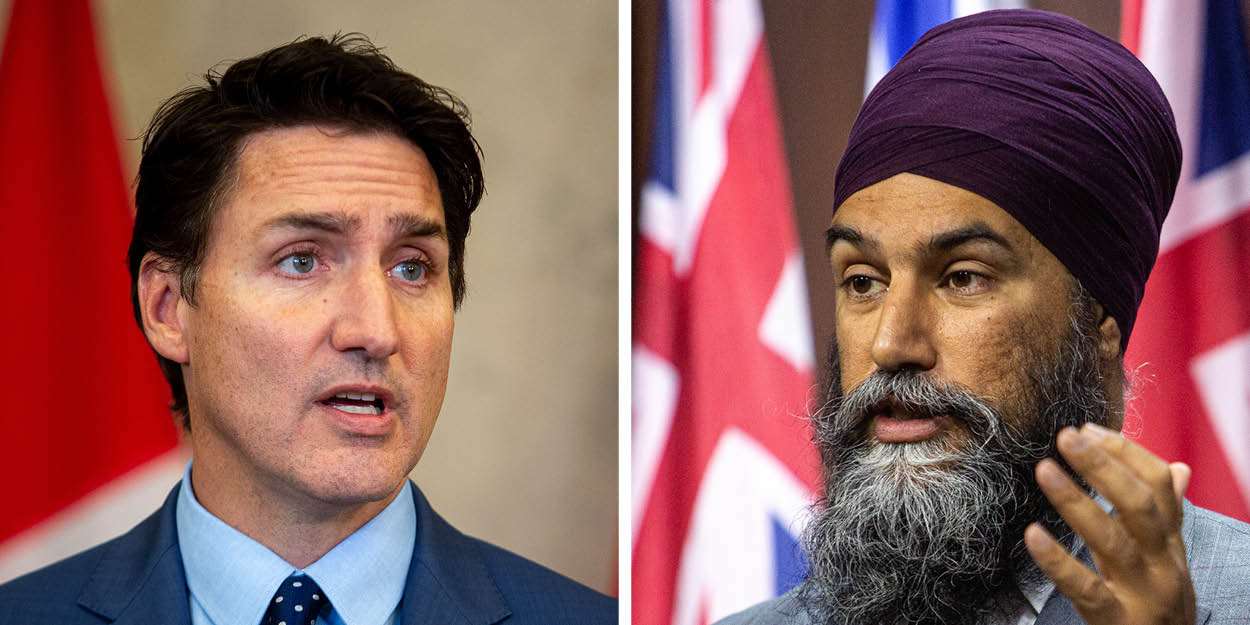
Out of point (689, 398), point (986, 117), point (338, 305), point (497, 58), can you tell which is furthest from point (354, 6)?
point (986, 117)

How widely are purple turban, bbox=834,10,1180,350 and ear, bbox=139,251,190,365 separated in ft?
3.98

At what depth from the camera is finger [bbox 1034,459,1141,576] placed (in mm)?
1335

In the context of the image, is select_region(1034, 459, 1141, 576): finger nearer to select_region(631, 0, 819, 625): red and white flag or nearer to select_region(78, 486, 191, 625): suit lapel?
select_region(631, 0, 819, 625): red and white flag

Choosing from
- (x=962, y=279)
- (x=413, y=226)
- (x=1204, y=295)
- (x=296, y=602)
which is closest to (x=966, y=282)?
(x=962, y=279)

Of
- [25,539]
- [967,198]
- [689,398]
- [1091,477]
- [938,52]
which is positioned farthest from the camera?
[25,539]

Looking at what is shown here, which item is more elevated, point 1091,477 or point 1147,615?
point 1091,477

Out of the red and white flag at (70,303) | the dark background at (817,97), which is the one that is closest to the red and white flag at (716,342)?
the dark background at (817,97)

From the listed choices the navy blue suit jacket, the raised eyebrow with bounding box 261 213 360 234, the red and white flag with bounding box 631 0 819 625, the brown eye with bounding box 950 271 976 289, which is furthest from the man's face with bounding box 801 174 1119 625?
the raised eyebrow with bounding box 261 213 360 234

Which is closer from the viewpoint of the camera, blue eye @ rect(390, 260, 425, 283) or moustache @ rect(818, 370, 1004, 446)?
moustache @ rect(818, 370, 1004, 446)

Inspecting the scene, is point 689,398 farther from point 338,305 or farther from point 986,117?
point 986,117

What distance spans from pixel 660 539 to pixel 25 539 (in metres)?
1.36

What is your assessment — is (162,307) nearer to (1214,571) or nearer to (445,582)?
(445,582)

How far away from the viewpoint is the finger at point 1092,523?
1335mm

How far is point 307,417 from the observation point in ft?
6.88
